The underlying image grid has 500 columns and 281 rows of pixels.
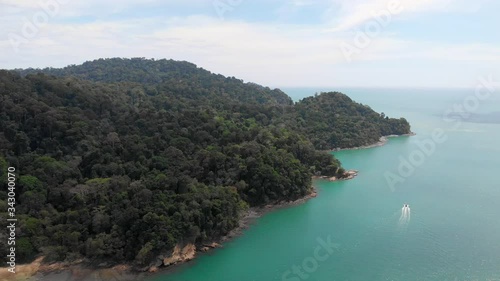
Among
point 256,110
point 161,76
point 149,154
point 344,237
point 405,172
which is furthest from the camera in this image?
point 161,76

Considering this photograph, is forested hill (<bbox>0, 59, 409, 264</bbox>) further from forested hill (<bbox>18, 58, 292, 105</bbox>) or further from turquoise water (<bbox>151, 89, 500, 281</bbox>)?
forested hill (<bbox>18, 58, 292, 105</bbox>)

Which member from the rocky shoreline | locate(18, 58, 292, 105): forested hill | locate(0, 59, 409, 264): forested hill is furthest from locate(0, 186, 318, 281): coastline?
locate(18, 58, 292, 105): forested hill

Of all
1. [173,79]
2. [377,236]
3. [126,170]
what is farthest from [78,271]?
[173,79]

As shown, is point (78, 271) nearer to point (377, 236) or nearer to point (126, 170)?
point (126, 170)

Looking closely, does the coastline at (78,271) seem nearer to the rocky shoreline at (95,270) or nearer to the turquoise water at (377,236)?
the rocky shoreline at (95,270)

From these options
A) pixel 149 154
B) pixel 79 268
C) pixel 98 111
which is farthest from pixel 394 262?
pixel 98 111

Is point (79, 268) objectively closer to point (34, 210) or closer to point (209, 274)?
point (34, 210)
